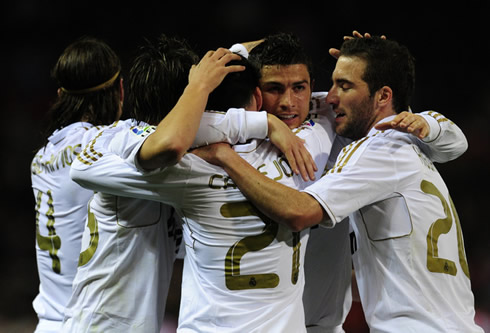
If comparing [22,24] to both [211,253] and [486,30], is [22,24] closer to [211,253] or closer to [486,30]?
[486,30]

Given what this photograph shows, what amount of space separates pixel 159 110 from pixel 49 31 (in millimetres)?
5984

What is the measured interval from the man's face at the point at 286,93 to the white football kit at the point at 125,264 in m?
0.63

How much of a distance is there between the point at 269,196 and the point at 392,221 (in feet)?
1.92

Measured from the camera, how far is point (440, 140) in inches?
98.7

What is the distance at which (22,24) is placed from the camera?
25.9 ft

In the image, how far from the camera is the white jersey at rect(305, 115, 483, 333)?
7.88 ft

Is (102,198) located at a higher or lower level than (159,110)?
lower

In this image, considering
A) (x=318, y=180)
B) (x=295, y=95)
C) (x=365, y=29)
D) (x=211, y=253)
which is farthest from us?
(x=365, y=29)

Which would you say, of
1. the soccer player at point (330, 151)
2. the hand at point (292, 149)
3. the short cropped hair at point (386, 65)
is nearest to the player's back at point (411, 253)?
the soccer player at point (330, 151)

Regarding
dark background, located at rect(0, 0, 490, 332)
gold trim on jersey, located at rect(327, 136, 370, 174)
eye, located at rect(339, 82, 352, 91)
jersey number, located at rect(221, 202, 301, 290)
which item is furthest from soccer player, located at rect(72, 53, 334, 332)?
dark background, located at rect(0, 0, 490, 332)

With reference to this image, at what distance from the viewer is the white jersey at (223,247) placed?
7.33 feet

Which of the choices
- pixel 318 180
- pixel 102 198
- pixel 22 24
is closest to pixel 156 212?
pixel 102 198

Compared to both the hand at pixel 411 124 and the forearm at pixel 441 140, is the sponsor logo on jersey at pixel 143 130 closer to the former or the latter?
the hand at pixel 411 124

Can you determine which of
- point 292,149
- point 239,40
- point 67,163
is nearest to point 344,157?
point 292,149
